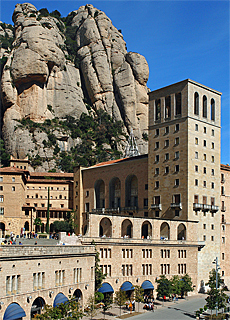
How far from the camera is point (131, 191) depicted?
3172 inches

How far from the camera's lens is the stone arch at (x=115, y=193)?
273 ft

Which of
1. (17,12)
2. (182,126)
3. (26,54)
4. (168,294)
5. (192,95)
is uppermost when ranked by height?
(17,12)

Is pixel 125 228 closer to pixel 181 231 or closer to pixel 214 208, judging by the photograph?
pixel 181 231

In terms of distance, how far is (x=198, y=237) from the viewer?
66500mm

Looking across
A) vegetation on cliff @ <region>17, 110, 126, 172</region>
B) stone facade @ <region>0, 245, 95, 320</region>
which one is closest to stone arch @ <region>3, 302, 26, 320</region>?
stone facade @ <region>0, 245, 95, 320</region>

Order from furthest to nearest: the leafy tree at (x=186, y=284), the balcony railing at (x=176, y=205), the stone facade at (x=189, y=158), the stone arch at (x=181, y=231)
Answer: the stone facade at (x=189, y=158)
the balcony railing at (x=176, y=205)
the stone arch at (x=181, y=231)
the leafy tree at (x=186, y=284)

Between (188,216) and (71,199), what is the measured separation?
137ft

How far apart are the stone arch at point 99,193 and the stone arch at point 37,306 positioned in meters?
49.7

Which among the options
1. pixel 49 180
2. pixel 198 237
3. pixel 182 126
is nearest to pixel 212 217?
pixel 198 237

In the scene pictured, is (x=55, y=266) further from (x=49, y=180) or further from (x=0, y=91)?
(x=0, y=91)

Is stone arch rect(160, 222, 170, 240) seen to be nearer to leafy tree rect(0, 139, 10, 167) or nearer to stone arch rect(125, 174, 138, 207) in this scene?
stone arch rect(125, 174, 138, 207)

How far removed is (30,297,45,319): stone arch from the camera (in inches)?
1427

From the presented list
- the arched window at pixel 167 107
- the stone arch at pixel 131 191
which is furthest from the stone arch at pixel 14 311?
the stone arch at pixel 131 191

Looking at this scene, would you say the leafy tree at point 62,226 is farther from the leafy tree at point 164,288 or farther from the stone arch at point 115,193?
the leafy tree at point 164,288
